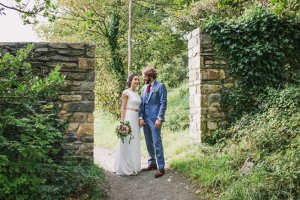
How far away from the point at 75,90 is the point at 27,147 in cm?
198

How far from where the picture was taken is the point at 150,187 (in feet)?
19.5

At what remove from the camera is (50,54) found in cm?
614

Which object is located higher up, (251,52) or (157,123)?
(251,52)

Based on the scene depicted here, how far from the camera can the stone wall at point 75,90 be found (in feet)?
20.2

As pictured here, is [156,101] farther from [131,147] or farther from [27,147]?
[27,147]

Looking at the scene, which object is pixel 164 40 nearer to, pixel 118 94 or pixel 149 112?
pixel 118 94

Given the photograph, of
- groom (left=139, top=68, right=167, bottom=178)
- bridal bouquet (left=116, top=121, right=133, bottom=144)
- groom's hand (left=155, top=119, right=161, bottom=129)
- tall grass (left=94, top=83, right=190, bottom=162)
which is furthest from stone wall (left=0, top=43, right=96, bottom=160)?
tall grass (left=94, top=83, right=190, bottom=162)

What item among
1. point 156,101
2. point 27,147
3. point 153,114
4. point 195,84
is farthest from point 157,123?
point 27,147

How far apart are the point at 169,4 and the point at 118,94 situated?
5176mm

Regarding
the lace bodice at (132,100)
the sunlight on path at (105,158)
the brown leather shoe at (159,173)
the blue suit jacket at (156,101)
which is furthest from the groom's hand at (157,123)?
Answer: the sunlight on path at (105,158)

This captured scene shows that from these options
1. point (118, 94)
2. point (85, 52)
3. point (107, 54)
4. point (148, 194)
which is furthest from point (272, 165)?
point (107, 54)

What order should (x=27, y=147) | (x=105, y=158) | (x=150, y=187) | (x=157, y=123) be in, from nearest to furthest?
(x=27, y=147)
(x=150, y=187)
(x=157, y=123)
(x=105, y=158)

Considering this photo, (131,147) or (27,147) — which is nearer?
(27,147)

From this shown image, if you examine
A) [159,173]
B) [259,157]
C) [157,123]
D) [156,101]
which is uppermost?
[156,101]
